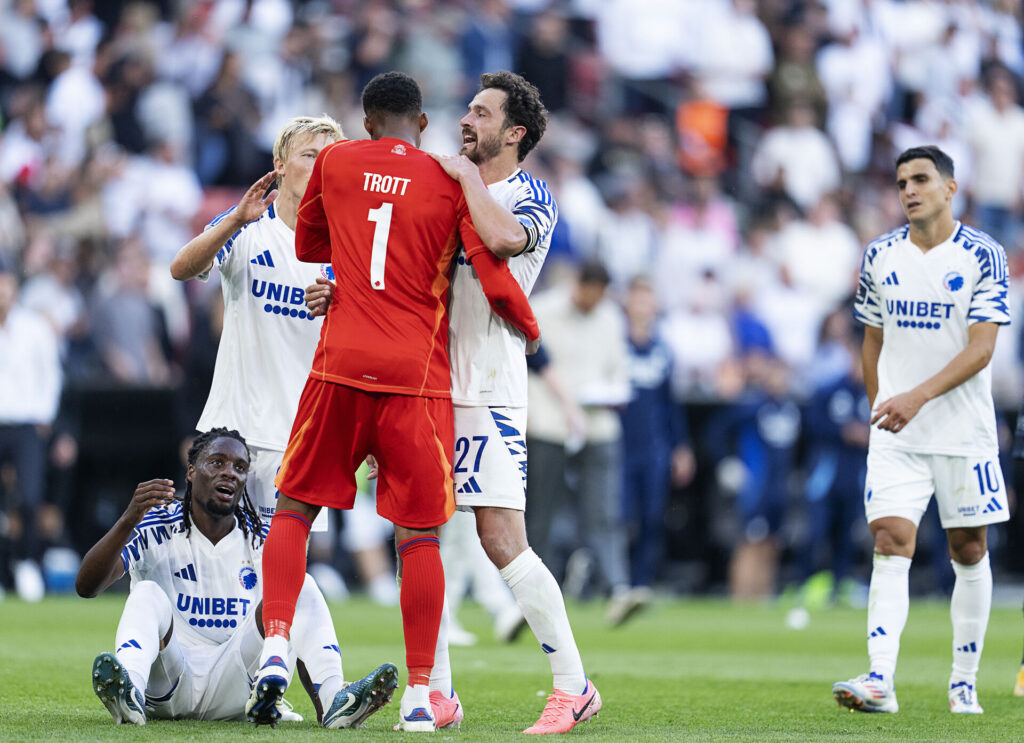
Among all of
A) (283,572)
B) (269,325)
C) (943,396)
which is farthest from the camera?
(943,396)

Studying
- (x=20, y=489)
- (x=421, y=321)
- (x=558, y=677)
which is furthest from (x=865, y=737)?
(x=20, y=489)

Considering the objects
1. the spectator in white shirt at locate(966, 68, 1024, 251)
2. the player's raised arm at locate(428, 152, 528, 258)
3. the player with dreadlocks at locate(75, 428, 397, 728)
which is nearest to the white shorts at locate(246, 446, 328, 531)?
the player with dreadlocks at locate(75, 428, 397, 728)

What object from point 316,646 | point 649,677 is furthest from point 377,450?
point 649,677

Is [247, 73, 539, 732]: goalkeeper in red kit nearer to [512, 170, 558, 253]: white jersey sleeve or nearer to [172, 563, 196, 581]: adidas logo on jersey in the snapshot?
[512, 170, 558, 253]: white jersey sleeve

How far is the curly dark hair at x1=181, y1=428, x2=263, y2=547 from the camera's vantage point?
20.4ft

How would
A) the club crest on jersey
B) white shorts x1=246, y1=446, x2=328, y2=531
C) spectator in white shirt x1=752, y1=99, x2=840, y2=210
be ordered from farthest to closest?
1. spectator in white shirt x1=752, y1=99, x2=840, y2=210
2. white shorts x1=246, y1=446, x2=328, y2=531
3. the club crest on jersey

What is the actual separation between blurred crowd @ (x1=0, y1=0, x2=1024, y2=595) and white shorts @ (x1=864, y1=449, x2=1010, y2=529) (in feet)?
14.5

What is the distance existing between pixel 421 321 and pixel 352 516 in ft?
29.5

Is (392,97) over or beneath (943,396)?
over

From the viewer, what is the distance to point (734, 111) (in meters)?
21.5

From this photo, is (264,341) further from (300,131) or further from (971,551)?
(971,551)

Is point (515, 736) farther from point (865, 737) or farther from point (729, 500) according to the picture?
point (729, 500)

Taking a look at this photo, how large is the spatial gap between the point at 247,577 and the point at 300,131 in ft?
6.10

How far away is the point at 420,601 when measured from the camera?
5.64 metres
